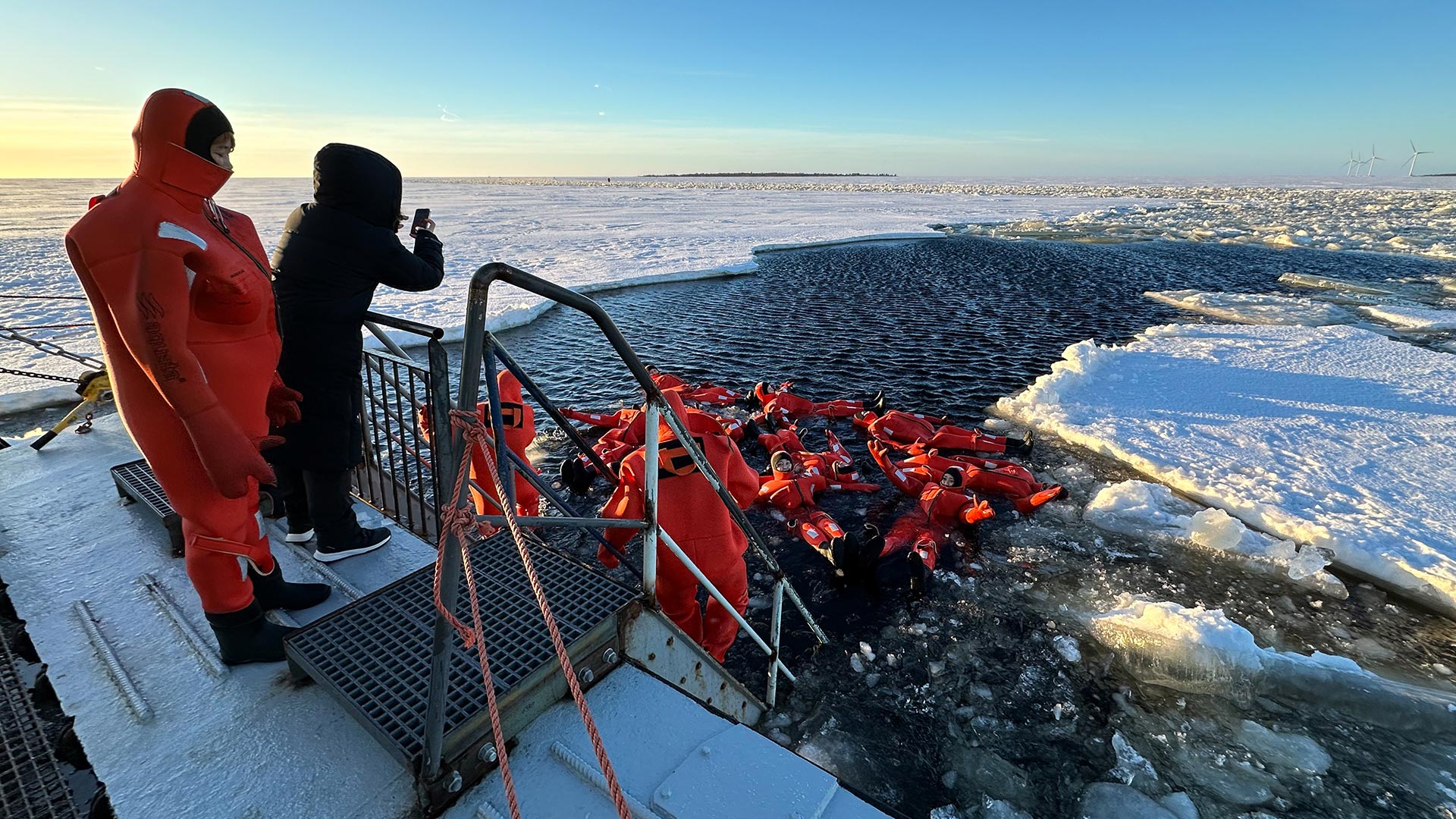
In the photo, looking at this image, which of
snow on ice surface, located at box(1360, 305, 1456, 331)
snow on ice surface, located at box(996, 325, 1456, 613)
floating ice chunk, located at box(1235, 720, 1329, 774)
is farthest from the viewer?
snow on ice surface, located at box(1360, 305, 1456, 331)

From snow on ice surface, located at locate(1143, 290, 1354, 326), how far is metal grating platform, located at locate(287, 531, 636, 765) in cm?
1825

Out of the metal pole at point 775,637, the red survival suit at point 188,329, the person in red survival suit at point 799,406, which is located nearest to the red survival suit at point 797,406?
the person in red survival suit at point 799,406

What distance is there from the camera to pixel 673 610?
390cm

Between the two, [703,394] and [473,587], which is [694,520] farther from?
[703,394]

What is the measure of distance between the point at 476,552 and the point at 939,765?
284cm

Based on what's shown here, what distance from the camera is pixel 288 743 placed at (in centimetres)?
221

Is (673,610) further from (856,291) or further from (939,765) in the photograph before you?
(856,291)

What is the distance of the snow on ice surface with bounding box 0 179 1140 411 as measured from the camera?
Result: 1430 centimetres

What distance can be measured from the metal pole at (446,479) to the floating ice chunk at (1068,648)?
13.9 ft

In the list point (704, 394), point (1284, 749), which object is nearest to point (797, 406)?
point (704, 394)

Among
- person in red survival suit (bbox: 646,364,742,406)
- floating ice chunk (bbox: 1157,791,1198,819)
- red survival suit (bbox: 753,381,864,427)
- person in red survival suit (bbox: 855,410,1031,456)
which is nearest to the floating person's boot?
person in red survival suit (bbox: 855,410,1031,456)

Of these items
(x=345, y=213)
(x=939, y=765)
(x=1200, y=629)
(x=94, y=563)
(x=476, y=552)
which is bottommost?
(x=939, y=765)

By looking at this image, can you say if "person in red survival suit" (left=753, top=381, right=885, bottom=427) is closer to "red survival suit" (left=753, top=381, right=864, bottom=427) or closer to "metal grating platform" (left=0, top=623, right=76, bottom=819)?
"red survival suit" (left=753, top=381, right=864, bottom=427)

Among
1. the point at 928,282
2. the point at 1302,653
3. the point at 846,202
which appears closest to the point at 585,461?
the point at 1302,653
